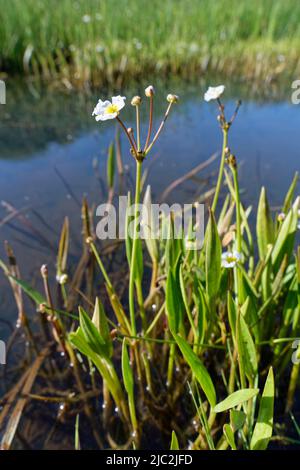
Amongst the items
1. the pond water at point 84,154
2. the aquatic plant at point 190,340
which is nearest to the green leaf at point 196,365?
the aquatic plant at point 190,340

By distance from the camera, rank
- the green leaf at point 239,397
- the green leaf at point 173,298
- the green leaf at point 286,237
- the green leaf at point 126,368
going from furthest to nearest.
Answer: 1. the green leaf at point 286,237
2. the green leaf at point 173,298
3. the green leaf at point 126,368
4. the green leaf at point 239,397

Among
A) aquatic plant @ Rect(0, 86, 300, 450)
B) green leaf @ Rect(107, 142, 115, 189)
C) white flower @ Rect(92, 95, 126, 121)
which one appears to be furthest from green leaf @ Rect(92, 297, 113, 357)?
green leaf @ Rect(107, 142, 115, 189)

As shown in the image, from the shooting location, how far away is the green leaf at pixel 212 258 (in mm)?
915

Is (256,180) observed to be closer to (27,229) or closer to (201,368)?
(27,229)

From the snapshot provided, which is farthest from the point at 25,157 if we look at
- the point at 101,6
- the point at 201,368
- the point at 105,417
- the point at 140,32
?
the point at 101,6

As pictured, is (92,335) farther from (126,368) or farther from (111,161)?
(111,161)

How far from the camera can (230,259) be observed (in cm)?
101

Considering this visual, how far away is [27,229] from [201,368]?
1.32 metres

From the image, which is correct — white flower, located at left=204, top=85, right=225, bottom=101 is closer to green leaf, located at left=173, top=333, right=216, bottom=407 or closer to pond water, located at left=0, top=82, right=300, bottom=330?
green leaf, located at left=173, top=333, right=216, bottom=407

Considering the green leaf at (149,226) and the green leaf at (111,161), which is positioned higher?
the green leaf at (111,161)

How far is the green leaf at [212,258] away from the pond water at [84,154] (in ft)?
2.66

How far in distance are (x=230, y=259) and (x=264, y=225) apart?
21 centimetres

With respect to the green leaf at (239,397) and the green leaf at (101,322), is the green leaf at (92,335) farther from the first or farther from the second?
the green leaf at (239,397)

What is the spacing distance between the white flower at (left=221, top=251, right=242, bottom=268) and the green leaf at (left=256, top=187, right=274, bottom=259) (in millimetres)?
191
